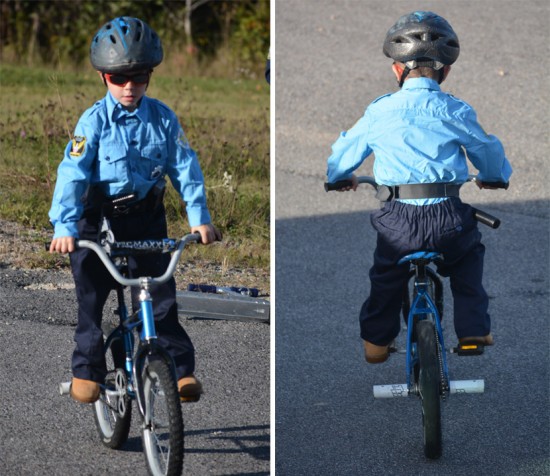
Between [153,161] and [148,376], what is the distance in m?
0.67

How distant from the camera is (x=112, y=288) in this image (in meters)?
3.93

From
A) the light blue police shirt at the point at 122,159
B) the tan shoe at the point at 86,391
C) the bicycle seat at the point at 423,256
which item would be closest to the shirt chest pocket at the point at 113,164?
the light blue police shirt at the point at 122,159

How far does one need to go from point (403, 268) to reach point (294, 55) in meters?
7.33

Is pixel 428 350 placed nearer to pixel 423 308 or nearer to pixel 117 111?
pixel 423 308

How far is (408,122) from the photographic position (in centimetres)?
415

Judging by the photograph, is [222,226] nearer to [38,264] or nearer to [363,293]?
[38,264]

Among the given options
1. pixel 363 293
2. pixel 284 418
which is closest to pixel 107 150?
pixel 284 418

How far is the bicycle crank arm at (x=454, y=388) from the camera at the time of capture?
4.31 meters

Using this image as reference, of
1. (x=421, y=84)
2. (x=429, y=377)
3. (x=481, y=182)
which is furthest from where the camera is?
(x=481, y=182)

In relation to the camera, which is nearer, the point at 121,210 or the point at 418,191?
the point at 121,210

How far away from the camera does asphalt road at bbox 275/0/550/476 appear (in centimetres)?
453

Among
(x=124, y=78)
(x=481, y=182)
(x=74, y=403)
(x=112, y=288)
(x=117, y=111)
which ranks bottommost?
(x=74, y=403)

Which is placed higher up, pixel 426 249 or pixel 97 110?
pixel 97 110

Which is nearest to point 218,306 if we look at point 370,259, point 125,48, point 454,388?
point 454,388
